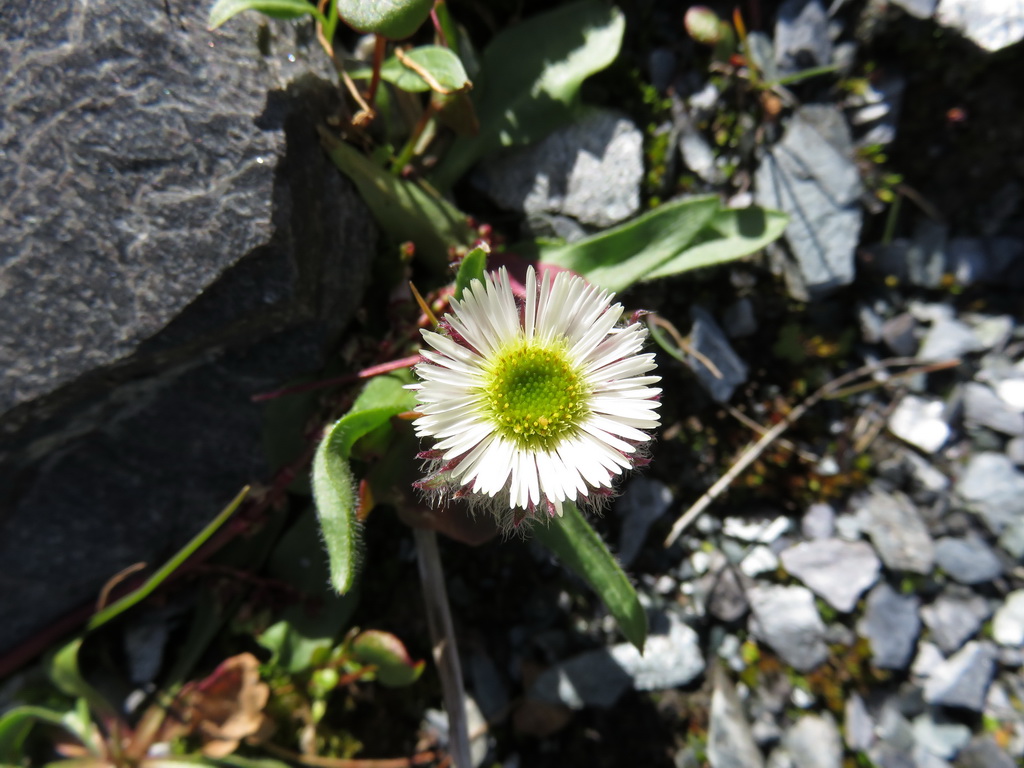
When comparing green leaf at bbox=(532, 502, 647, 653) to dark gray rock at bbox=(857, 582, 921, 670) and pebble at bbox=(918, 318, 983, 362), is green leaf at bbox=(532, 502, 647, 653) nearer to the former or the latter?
dark gray rock at bbox=(857, 582, 921, 670)

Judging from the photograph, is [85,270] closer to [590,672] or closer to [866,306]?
[590,672]

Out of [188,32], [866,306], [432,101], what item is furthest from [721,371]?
[188,32]

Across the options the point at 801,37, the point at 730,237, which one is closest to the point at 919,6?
the point at 801,37

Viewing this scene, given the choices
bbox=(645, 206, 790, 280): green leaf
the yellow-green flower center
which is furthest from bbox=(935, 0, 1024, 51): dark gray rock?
the yellow-green flower center

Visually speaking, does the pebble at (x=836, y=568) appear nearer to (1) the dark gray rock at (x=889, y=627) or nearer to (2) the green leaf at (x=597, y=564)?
(1) the dark gray rock at (x=889, y=627)

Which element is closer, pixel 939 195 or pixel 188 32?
pixel 188 32

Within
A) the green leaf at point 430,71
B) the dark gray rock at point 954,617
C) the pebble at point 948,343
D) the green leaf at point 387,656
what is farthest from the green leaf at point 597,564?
the pebble at point 948,343
